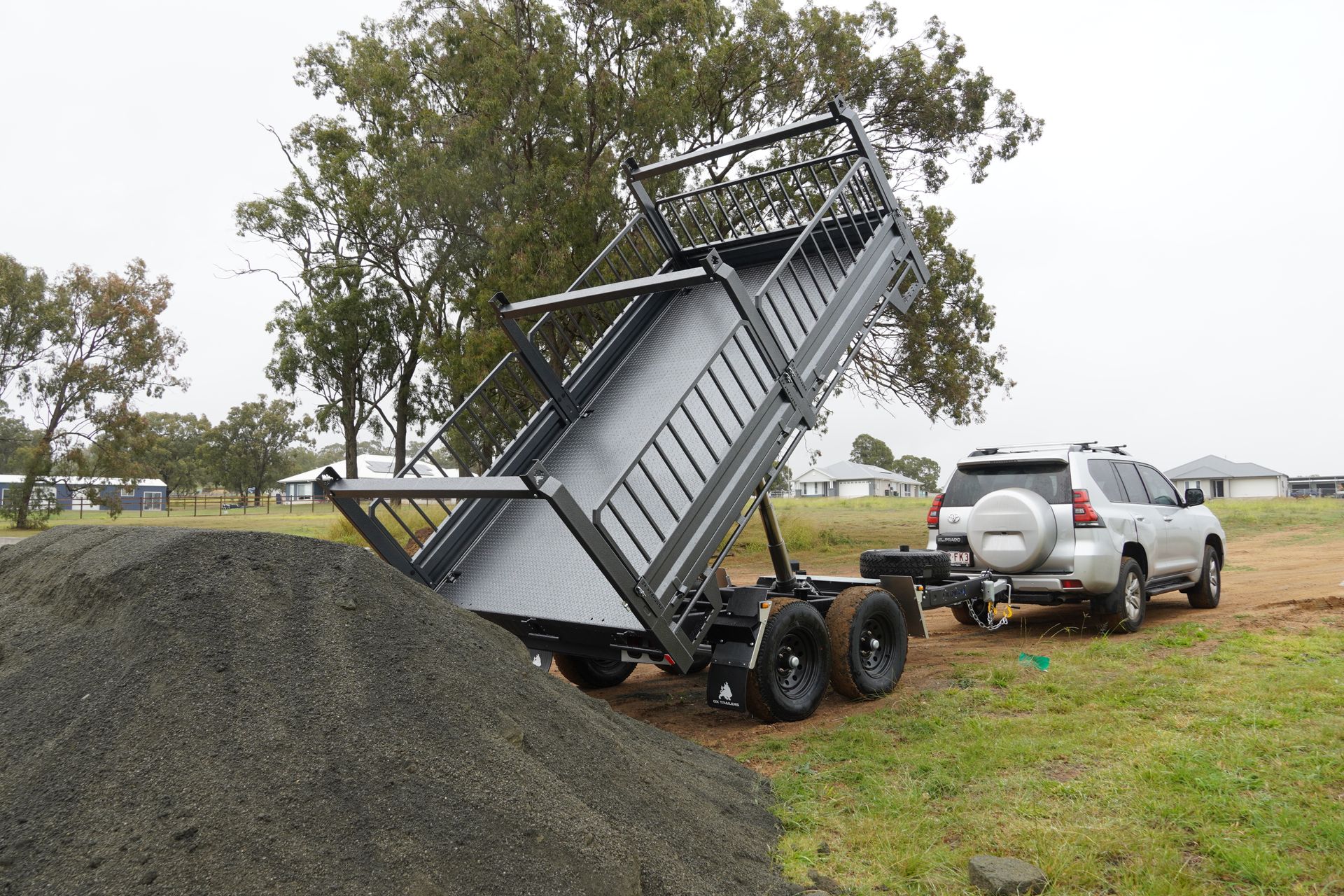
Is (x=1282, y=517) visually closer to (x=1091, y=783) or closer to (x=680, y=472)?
(x=1091, y=783)

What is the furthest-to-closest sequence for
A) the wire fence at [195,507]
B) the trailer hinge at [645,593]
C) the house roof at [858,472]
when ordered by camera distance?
the house roof at [858,472]
the wire fence at [195,507]
the trailer hinge at [645,593]

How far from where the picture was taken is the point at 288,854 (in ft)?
9.50

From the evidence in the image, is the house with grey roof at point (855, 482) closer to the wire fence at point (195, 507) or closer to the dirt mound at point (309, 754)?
the wire fence at point (195, 507)

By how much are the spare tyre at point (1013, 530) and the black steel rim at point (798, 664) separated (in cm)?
314

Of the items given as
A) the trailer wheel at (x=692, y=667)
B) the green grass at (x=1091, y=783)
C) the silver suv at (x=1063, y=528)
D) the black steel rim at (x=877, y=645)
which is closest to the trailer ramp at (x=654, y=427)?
the trailer wheel at (x=692, y=667)

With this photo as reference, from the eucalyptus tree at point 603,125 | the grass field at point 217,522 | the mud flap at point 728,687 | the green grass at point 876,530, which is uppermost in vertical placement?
the eucalyptus tree at point 603,125

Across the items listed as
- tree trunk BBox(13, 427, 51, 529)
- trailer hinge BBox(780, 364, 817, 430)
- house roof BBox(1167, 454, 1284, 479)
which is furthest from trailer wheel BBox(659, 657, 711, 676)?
house roof BBox(1167, 454, 1284, 479)

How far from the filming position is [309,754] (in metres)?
3.28

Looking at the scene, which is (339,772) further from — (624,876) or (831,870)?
(831,870)

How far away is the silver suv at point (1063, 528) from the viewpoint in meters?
8.41

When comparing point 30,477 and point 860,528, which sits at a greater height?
point 30,477

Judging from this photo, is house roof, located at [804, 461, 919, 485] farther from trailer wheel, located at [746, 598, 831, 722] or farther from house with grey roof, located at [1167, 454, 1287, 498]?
trailer wheel, located at [746, 598, 831, 722]

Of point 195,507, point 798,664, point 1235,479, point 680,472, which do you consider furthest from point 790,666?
point 1235,479

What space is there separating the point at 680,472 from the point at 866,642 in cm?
209
